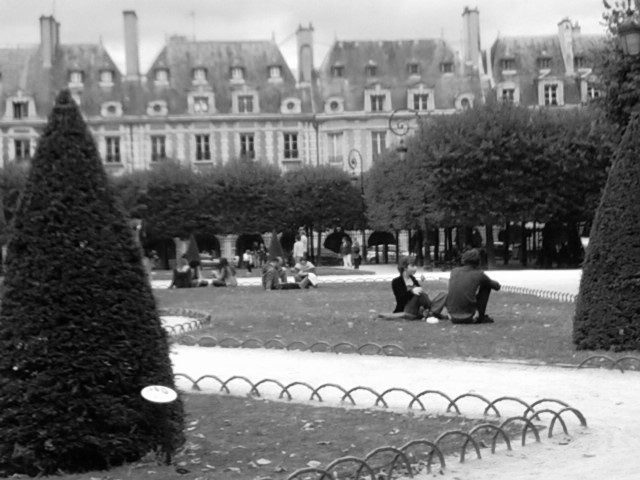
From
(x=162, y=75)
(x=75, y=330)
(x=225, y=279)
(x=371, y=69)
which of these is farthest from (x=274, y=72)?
(x=75, y=330)

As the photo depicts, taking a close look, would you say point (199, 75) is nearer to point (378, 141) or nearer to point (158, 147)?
→ point (158, 147)

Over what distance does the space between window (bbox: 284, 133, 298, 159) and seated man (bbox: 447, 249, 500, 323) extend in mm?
46390

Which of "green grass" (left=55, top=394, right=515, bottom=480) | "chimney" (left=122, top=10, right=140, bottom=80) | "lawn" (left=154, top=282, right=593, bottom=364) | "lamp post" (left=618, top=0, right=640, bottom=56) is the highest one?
"chimney" (left=122, top=10, right=140, bottom=80)

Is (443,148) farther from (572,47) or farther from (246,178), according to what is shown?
(572,47)

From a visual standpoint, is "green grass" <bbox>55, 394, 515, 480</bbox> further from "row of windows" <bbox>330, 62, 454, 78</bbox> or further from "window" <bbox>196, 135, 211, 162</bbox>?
"row of windows" <bbox>330, 62, 454, 78</bbox>

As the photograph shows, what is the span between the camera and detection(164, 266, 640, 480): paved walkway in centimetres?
589

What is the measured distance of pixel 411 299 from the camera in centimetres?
1464

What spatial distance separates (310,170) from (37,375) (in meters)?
46.0

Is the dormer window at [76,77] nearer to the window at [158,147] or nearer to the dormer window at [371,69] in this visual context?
the window at [158,147]

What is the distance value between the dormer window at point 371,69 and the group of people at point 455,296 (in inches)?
1826

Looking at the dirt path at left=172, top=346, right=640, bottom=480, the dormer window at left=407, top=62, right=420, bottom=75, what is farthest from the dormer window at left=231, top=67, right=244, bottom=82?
the dirt path at left=172, top=346, right=640, bottom=480

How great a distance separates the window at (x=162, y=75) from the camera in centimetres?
5909

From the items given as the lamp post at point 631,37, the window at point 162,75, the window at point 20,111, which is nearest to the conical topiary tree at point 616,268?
the lamp post at point 631,37

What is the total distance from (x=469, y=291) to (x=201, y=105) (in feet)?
155
